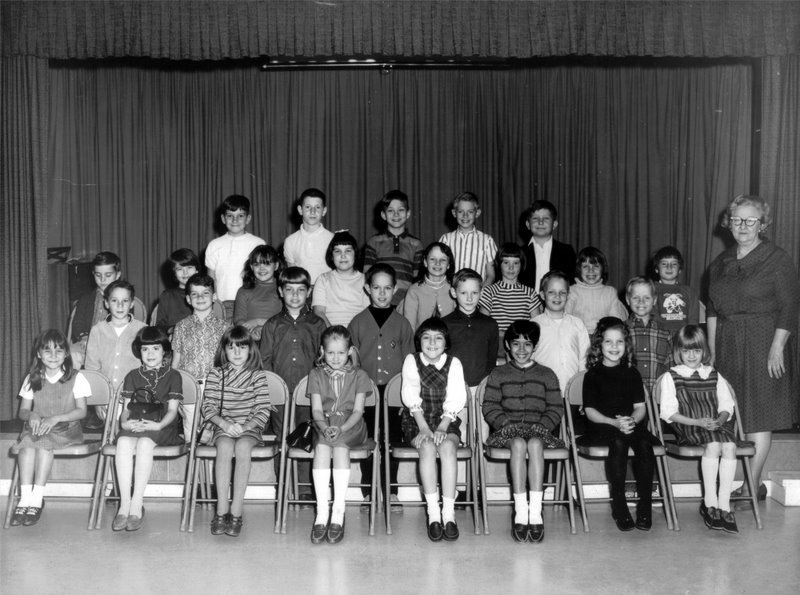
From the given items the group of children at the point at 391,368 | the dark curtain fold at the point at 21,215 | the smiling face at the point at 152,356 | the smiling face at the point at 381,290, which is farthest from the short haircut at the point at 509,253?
the dark curtain fold at the point at 21,215

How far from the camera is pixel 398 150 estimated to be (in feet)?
23.0

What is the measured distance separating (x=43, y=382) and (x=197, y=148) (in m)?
Result: 2.84

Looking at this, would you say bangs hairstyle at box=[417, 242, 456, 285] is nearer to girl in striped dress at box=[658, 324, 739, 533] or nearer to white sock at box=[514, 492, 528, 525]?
girl in striped dress at box=[658, 324, 739, 533]

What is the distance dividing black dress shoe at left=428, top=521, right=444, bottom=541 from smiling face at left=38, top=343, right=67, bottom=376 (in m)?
2.09

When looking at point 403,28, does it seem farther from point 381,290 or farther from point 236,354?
point 236,354

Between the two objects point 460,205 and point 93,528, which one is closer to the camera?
point 93,528

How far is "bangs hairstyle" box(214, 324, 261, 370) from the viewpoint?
4.58 meters

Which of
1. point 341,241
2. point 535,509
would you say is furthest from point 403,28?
point 535,509

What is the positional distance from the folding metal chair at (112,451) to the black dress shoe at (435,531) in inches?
Answer: 47.1

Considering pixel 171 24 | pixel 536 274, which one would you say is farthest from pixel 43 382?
pixel 536 274

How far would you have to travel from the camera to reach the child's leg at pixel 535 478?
14.0 feet

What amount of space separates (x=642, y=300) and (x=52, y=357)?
3207 millimetres

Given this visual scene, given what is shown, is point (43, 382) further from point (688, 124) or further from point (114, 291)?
point (688, 124)

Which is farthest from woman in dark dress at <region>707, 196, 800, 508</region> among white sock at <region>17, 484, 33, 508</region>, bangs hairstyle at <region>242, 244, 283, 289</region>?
white sock at <region>17, 484, 33, 508</region>
